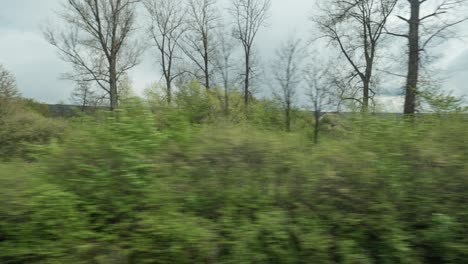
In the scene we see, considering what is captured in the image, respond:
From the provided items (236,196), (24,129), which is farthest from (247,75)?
(236,196)

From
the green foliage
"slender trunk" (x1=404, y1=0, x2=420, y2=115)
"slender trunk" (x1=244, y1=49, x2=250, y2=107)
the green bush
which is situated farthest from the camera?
"slender trunk" (x1=244, y1=49, x2=250, y2=107)

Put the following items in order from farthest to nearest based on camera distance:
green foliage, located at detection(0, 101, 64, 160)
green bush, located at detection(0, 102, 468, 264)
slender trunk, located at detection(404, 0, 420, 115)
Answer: green foliage, located at detection(0, 101, 64, 160) < slender trunk, located at detection(404, 0, 420, 115) < green bush, located at detection(0, 102, 468, 264)

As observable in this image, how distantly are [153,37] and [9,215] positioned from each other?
1419 inches

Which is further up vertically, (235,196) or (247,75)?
(247,75)

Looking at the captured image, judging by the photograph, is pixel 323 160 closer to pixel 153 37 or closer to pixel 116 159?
pixel 116 159

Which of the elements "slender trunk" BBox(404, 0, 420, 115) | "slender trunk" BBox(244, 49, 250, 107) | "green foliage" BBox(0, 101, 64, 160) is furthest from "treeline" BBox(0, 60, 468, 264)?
"slender trunk" BBox(244, 49, 250, 107)

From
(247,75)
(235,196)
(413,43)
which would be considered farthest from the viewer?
(247,75)

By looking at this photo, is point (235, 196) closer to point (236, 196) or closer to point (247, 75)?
point (236, 196)

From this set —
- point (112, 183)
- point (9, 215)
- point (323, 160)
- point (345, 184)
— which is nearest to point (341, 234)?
Result: point (345, 184)

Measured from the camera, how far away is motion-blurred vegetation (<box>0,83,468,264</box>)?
3.43 m

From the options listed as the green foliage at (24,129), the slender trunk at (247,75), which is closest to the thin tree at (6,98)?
the green foliage at (24,129)

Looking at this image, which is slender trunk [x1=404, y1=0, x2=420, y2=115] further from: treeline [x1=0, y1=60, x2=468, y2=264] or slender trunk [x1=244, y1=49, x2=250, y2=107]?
slender trunk [x1=244, y1=49, x2=250, y2=107]

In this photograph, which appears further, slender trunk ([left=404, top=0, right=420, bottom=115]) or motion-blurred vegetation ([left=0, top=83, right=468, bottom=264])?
slender trunk ([left=404, top=0, right=420, bottom=115])

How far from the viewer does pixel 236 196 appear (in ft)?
13.0
